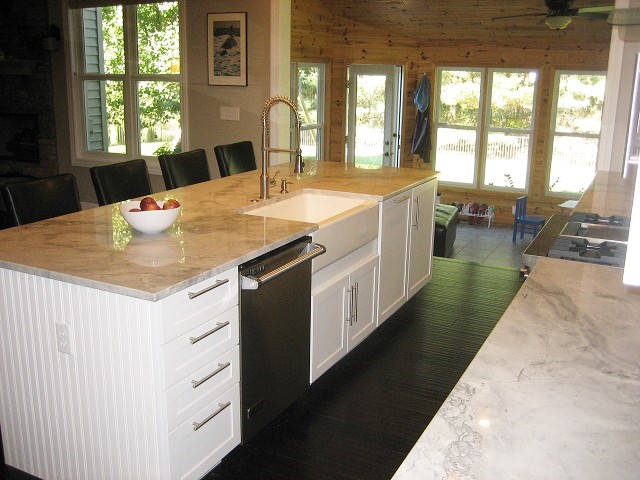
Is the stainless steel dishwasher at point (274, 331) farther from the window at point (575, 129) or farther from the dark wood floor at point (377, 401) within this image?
the window at point (575, 129)

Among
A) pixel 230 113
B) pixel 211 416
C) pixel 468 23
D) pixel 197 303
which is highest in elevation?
pixel 468 23

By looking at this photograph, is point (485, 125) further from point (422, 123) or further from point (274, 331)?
point (274, 331)

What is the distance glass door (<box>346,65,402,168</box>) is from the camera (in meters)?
8.99

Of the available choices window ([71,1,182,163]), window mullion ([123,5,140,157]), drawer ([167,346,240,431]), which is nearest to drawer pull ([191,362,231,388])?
drawer ([167,346,240,431])

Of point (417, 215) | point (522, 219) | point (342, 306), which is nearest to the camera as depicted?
point (342, 306)

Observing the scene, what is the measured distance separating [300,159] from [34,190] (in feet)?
4.37

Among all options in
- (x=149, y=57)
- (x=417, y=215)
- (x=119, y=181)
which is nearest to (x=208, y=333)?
(x=119, y=181)

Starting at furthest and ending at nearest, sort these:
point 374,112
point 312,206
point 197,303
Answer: point 374,112 < point 312,206 < point 197,303

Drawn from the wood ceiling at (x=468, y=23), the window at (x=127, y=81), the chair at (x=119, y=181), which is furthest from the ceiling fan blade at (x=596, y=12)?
the wood ceiling at (x=468, y=23)

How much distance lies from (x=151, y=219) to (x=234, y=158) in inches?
84.3

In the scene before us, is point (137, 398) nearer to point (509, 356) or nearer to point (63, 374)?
point (63, 374)

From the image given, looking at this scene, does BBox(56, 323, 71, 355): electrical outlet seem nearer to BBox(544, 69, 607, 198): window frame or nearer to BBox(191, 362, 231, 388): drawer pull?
BBox(191, 362, 231, 388): drawer pull

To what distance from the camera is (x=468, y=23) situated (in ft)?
25.7

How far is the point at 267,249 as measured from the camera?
2422 millimetres
